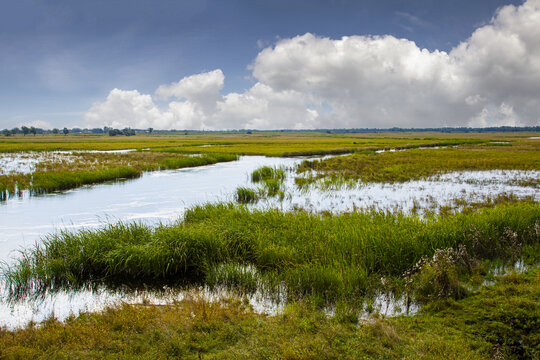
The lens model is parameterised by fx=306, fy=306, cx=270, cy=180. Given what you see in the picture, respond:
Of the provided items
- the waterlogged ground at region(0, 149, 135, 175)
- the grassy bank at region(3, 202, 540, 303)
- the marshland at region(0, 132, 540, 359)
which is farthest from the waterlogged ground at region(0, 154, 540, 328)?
the waterlogged ground at region(0, 149, 135, 175)

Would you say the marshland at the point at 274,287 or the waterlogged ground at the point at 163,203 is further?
the waterlogged ground at the point at 163,203

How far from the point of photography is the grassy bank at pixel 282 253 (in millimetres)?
7250

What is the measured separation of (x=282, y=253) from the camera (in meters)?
8.30

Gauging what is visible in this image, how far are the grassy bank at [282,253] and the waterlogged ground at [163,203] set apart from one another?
661 millimetres

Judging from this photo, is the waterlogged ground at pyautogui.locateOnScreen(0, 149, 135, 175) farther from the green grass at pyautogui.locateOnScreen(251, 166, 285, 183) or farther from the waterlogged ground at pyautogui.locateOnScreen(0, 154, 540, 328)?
the green grass at pyautogui.locateOnScreen(251, 166, 285, 183)

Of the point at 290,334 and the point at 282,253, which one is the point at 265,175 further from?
the point at 290,334

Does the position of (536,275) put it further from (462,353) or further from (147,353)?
(147,353)

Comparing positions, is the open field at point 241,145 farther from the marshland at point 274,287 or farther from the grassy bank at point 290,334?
the grassy bank at point 290,334

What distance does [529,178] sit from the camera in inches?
938

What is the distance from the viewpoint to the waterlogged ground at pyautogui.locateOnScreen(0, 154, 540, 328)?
7094 mm

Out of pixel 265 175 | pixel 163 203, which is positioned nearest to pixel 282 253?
pixel 163 203

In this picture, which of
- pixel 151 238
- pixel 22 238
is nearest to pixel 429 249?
pixel 151 238

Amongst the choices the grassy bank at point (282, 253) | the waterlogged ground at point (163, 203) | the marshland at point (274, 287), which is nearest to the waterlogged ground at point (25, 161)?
the waterlogged ground at point (163, 203)

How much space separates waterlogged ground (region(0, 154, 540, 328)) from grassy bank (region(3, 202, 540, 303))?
661 millimetres
